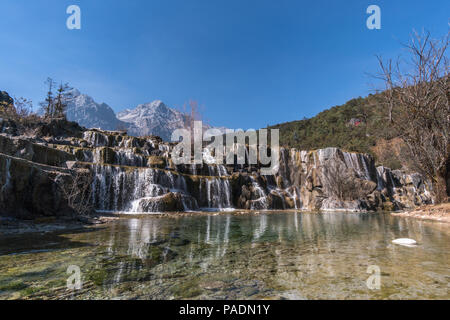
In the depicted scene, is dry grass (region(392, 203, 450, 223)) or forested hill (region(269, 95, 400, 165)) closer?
dry grass (region(392, 203, 450, 223))

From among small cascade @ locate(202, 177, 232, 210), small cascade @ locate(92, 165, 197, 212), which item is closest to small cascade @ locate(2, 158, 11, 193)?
small cascade @ locate(92, 165, 197, 212)

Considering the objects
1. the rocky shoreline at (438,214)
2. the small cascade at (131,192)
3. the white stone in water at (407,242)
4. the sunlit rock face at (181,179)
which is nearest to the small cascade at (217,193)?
the sunlit rock face at (181,179)

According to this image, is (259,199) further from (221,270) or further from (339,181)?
(221,270)

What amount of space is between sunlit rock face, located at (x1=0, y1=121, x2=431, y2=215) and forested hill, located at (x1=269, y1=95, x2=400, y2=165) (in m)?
21.7

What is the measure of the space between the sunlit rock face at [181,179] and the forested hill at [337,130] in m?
21.7

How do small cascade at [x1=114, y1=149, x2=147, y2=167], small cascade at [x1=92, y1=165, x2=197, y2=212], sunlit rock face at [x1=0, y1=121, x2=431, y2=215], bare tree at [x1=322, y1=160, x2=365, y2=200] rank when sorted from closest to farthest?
1. sunlit rock face at [x1=0, y1=121, x2=431, y2=215]
2. small cascade at [x1=92, y1=165, x2=197, y2=212]
3. small cascade at [x1=114, y1=149, x2=147, y2=167]
4. bare tree at [x1=322, y1=160, x2=365, y2=200]

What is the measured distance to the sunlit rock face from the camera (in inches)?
493

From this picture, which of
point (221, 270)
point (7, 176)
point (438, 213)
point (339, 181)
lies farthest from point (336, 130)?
point (221, 270)

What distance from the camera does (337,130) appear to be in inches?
2771

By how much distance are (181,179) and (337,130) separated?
60424 mm

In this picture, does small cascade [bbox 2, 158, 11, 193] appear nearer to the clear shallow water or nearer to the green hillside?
the clear shallow water

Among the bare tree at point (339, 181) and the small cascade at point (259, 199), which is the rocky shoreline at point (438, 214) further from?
→ the bare tree at point (339, 181)

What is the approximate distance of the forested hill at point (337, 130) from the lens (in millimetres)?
61938

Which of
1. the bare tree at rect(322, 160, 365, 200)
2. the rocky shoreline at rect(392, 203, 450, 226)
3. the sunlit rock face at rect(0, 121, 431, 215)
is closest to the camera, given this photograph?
the sunlit rock face at rect(0, 121, 431, 215)
